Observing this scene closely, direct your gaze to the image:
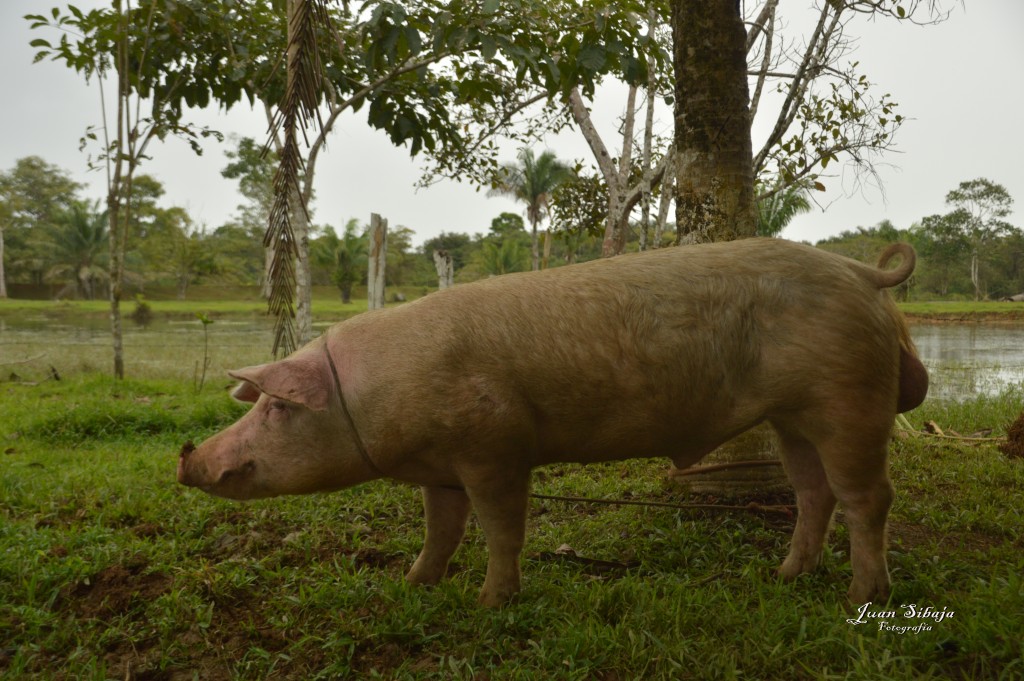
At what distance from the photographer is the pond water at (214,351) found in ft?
34.4

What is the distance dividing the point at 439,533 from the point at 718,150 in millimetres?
2636

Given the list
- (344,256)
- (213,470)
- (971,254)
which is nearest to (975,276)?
(971,254)

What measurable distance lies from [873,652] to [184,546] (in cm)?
312

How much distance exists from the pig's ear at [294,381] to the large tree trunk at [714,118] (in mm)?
2375

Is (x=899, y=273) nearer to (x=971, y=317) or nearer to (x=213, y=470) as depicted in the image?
(x=213, y=470)

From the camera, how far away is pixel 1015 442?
514 centimetres

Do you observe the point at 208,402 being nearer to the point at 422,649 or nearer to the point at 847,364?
the point at 422,649

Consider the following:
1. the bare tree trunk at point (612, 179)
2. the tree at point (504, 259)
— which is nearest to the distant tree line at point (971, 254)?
the bare tree trunk at point (612, 179)

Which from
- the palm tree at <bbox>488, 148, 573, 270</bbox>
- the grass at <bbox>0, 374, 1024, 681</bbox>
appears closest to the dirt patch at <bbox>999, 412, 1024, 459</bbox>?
→ the grass at <bbox>0, 374, 1024, 681</bbox>

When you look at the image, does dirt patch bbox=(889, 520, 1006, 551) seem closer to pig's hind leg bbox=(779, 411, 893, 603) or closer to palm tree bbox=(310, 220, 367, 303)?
pig's hind leg bbox=(779, 411, 893, 603)

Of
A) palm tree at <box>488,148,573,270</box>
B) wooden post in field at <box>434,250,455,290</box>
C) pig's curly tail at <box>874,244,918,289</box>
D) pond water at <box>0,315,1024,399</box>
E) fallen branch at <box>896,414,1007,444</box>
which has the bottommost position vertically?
pond water at <box>0,315,1024,399</box>

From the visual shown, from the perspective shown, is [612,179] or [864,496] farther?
[612,179]

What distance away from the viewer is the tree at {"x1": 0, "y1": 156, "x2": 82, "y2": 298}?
138 feet

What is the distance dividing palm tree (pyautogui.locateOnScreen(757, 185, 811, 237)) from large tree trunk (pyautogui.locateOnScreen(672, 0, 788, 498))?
7.92 metres
